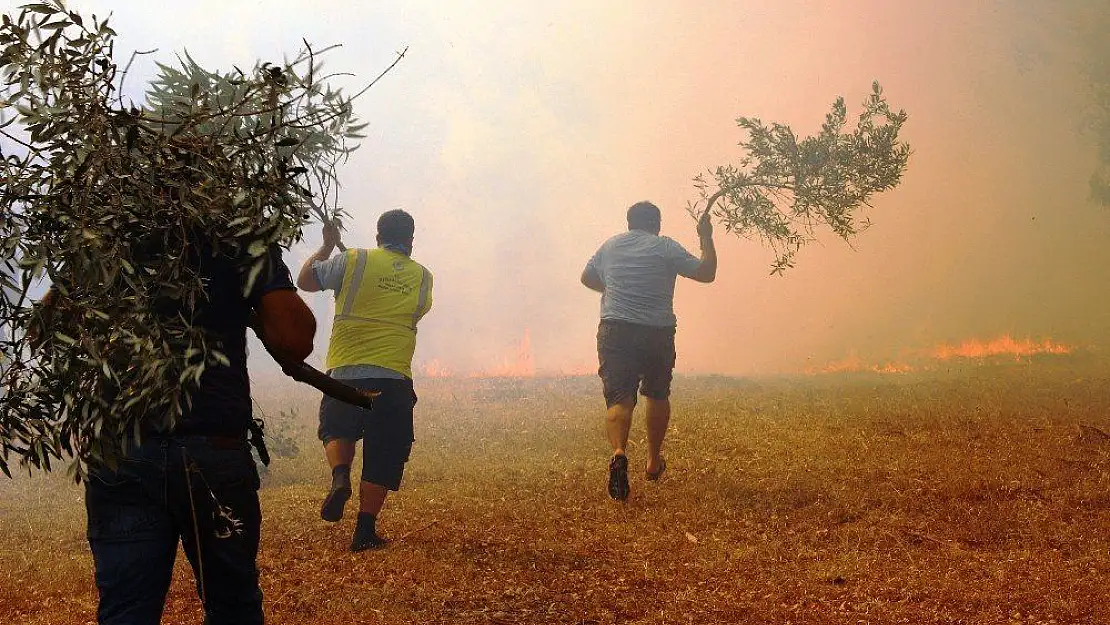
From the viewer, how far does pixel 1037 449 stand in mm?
10828

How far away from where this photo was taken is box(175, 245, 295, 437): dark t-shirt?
146 inches

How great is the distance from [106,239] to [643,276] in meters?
7.22

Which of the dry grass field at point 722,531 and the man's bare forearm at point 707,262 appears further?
the man's bare forearm at point 707,262

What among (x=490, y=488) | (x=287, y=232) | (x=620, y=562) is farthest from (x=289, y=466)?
(x=287, y=232)

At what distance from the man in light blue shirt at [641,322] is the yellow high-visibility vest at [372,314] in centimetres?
295

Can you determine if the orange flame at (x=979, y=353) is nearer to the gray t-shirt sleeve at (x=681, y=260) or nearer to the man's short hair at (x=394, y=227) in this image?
the gray t-shirt sleeve at (x=681, y=260)

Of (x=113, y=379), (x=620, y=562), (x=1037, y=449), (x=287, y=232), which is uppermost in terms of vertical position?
(x=287, y=232)

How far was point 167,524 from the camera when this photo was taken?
12.0 feet

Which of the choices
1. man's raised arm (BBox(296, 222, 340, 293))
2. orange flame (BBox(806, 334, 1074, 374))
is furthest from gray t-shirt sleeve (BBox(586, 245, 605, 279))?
orange flame (BBox(806, 334, 1074, 374))

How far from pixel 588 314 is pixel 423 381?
49.9 meters

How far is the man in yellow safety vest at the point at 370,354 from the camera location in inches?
306

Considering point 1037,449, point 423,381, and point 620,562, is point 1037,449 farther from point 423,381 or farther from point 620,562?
point 423,381

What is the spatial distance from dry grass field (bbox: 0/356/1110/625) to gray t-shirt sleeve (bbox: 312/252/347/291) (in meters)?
2.47

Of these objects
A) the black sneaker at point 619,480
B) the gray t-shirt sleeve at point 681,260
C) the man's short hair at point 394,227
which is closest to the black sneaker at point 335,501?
the man's short hair at point 394,227
